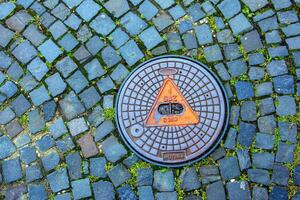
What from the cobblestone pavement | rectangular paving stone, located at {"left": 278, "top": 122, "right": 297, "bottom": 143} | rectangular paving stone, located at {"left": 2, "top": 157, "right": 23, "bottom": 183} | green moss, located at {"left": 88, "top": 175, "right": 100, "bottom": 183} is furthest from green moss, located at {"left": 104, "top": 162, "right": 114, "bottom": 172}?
rectangular paving stone, located at {"left": 278, "top": 122, "right": 297, "bottom": 143}

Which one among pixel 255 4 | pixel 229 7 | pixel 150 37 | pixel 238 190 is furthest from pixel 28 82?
pixel 255 4

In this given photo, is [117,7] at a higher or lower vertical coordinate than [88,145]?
higher

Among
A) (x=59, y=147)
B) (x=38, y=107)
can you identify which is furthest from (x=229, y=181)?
(x=38, y=107)

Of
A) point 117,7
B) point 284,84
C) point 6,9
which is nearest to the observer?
point 284,84

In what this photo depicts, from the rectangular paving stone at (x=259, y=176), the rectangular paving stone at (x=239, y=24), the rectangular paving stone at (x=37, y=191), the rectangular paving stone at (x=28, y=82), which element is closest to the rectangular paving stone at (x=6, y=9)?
the rectangular paving stone at (x=28, y=82)

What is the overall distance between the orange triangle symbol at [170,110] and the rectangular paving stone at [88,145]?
55cm

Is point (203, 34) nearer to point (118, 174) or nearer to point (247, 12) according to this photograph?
point (247, 12)

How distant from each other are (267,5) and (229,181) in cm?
181

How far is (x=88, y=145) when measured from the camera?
13.8 ft

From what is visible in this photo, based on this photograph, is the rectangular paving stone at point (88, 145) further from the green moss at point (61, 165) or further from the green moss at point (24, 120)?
the green moss at point (24, 120)

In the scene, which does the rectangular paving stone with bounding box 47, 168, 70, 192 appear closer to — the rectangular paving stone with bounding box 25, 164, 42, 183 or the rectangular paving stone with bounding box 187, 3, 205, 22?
the rectangular paving stone with bounding box 25, 164, 42, 183

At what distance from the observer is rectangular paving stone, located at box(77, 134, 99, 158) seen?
4174mm

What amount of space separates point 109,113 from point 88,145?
370 millimetres

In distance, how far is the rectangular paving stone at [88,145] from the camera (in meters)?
4.17
